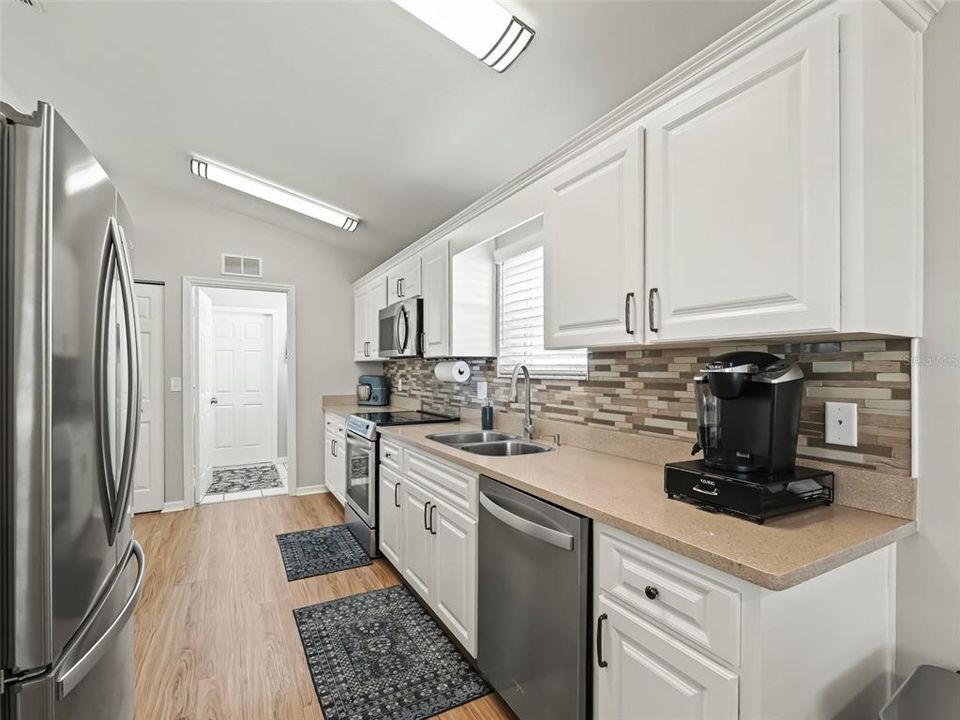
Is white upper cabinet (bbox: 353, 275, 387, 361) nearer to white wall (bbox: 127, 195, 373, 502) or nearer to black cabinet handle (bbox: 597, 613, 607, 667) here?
white wall (bbox: 127, 195, 373, 502)

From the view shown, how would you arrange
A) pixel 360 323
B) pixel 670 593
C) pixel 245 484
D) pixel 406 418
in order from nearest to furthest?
pixel 670 593, pixel 406 418, pixel 360 323, pixel 245 484

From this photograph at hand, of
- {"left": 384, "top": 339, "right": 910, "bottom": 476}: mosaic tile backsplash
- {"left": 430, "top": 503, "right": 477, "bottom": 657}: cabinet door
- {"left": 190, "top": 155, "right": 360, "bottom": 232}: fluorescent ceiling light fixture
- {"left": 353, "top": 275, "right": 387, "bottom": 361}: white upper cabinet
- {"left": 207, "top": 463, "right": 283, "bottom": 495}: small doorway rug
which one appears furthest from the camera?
{"left": 207, "top": 463, "right": 283, "bottom": 495}: small doorway rug

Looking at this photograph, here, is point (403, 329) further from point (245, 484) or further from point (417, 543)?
point (245, 484)

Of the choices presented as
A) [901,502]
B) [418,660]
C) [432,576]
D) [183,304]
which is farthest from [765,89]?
[183,304]

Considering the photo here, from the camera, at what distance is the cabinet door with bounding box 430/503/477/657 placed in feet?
6.19

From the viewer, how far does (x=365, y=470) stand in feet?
10.4

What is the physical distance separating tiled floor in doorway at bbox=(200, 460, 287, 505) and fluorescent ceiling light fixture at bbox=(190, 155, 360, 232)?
2719mm

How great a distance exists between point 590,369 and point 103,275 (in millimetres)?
1815

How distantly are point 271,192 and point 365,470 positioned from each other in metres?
2.25

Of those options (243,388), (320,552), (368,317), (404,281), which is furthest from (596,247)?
(243,388)

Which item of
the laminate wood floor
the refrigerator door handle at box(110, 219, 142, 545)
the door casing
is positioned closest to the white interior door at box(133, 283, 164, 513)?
the door casing

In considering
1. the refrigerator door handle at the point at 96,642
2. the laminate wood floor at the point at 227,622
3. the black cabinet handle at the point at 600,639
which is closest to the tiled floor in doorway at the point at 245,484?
the laminate wood floor at the point at 227,622

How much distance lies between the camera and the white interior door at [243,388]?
19.5 ft

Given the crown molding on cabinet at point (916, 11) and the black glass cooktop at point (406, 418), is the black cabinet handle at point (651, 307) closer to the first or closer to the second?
the crown molding on cabinet at point (916, 11)
